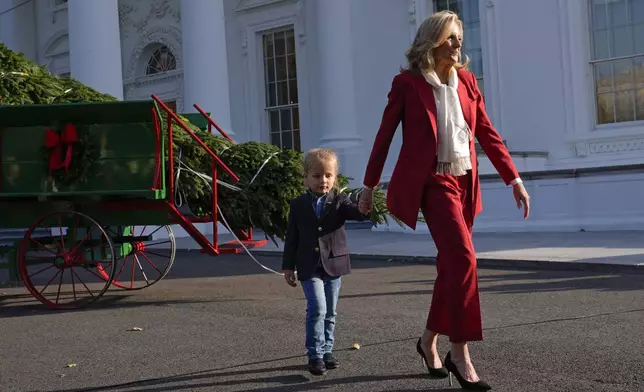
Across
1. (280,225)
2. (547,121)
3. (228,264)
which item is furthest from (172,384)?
(547,121)

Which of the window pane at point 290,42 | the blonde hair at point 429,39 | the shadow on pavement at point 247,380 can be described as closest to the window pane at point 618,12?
the window pane at point 290,42

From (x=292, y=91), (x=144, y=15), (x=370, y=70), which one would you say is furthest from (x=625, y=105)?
(x=144, y=15)

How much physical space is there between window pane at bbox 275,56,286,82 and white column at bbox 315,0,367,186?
2.33m

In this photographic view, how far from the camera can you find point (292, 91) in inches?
896

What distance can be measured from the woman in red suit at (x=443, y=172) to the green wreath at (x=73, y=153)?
4.09 meters

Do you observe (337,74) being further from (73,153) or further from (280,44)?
(73,153)

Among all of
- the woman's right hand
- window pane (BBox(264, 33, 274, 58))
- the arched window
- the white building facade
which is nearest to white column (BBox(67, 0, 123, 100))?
the white building facade

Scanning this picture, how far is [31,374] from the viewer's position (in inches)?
230

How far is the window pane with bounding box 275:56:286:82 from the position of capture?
2281 cm

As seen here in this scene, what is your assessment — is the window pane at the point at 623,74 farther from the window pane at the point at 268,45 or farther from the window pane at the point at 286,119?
the window pane at the point at 268,45

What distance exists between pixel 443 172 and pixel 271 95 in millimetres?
18412

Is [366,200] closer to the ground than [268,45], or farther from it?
closer to the ground

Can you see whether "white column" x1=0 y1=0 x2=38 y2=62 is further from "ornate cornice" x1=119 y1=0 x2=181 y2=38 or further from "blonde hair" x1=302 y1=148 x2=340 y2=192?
"blonde hair" x1=302 y1=148 x2=340 y2=192

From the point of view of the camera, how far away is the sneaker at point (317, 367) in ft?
17.5
